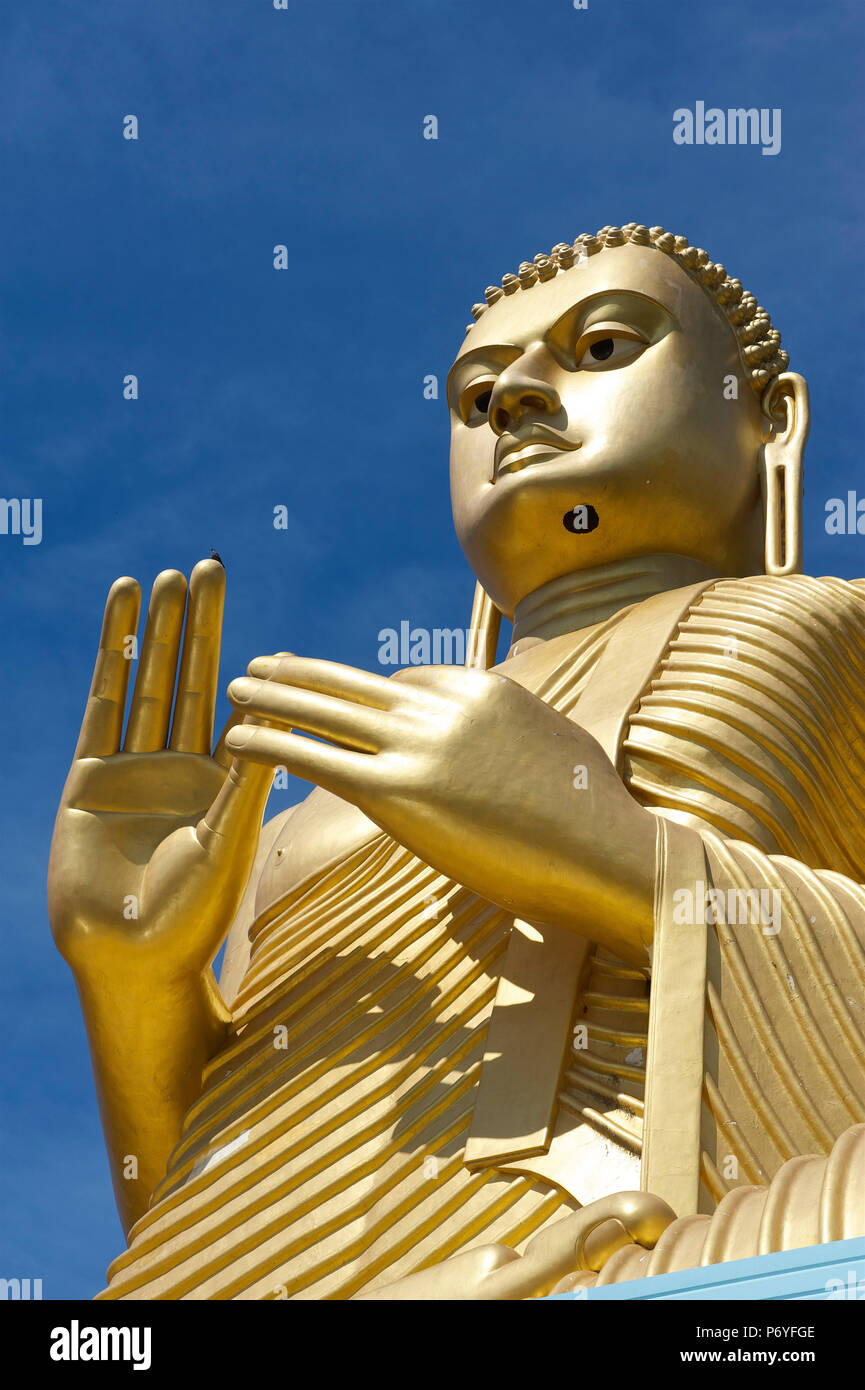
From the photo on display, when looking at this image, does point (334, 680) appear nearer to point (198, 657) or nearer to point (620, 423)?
point (198, 657)

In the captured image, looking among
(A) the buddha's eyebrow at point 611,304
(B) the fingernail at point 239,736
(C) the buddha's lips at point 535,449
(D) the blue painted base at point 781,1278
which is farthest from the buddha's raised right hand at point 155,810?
(D) the blue painted base at point 781,1278

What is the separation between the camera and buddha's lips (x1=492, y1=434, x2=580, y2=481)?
6.73 metres

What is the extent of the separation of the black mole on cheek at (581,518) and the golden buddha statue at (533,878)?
0.02 metres

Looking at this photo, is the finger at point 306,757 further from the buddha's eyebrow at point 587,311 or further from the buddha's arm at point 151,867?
the buddha's eyebrow at point 587,311

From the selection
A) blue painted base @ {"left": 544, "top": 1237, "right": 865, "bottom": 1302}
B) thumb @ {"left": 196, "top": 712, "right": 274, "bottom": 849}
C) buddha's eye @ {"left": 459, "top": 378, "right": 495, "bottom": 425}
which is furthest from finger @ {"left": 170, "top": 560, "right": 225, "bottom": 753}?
blue painted base @ {"left": 544, "top": 1237, "right": 865, "bottom": 1302}

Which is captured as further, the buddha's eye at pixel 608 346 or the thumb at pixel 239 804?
the buddha's eye at pixel 608 346

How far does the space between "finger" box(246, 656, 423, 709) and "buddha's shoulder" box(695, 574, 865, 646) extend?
1.37m

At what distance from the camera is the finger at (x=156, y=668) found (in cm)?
609

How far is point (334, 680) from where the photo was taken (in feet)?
17.9

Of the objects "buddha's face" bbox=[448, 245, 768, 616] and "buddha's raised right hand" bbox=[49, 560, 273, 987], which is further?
"buddha's face" bbox=[448, 245, 768, 616]

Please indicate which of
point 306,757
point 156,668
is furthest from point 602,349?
point 306,757

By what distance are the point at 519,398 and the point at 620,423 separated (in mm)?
317

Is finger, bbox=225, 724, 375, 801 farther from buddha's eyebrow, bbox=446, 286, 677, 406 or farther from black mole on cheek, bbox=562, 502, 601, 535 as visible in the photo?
buddha's eyebrow, bbox=446, 286, 677, 406
